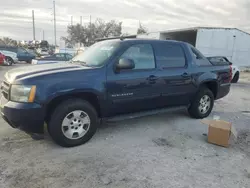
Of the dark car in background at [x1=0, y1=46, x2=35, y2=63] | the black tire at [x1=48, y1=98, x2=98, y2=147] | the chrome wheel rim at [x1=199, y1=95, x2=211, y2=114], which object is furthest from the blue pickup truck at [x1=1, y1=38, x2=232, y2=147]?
the dark car in background at [x1=0, y1=46, x2=35, y2=63]

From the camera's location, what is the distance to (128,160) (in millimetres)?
3682

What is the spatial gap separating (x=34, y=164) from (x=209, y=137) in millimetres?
3041

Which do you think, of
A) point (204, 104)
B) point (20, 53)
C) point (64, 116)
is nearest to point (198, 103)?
point (204, 104)

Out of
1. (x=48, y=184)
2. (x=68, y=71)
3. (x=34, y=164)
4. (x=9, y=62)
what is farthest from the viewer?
(x=9, y=62)

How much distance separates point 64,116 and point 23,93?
698 millimetres

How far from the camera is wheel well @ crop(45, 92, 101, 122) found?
3.83 metres

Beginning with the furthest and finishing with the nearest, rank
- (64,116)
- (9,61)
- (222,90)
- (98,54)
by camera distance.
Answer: (9,61) → (222,90) → (98,54) → (64,116)

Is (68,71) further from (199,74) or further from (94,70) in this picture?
(199,74)

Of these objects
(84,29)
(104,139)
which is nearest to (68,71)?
(104,139)

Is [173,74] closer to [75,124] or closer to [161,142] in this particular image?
[161,142]

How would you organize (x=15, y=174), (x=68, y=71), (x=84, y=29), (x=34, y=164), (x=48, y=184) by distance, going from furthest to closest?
(x=84, y=29), (x=68, y=71), (x=34, y=164), (x=15, y=174), (x=48, y=184)

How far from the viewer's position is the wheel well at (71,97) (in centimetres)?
383

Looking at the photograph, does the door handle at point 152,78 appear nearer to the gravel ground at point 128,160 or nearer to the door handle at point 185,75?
the door handle at point 185,75

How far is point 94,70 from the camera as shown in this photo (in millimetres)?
4055
